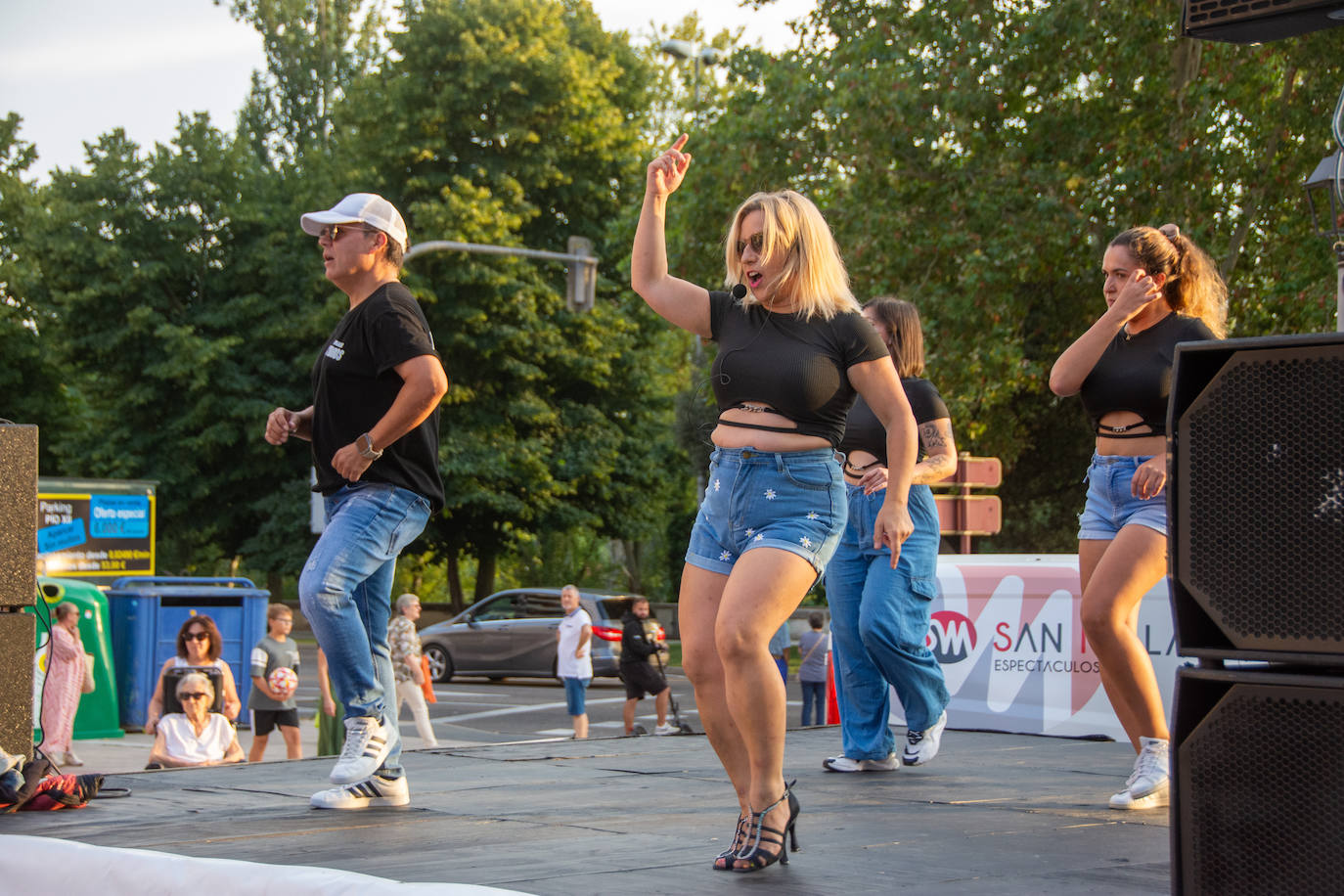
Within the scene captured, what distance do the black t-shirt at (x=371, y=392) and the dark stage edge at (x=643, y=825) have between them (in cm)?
107

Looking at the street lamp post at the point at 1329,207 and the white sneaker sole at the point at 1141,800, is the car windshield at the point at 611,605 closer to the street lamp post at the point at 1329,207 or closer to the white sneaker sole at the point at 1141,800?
the street lamp post at the point at 1329,207

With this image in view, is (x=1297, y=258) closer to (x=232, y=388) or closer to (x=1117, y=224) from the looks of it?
(x=1117, y=224)

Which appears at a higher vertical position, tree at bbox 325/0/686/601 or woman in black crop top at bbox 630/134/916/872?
tree at bbox 325/0/686/601

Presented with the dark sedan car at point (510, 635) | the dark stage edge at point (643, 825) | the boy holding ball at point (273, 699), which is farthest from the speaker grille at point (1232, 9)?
the dark sedan car at point (510, 635)

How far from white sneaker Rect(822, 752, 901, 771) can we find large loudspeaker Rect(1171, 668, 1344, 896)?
10.8ft

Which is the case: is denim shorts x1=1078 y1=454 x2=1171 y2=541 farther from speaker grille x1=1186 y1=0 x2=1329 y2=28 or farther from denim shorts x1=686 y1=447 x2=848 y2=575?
speaker grille x1=1186 y1=0 x2=1329 y2=28

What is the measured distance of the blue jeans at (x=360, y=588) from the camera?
4.55m

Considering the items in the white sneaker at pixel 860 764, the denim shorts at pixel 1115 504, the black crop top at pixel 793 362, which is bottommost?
the white sneaker at pixel 860 764

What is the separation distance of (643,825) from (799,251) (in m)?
1.73

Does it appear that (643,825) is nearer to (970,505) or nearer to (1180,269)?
(1180,269)

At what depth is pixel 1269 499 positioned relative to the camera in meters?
2.56

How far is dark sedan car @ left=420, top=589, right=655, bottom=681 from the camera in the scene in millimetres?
24250

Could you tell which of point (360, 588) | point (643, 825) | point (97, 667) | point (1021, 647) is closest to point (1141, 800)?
point (643, 825)

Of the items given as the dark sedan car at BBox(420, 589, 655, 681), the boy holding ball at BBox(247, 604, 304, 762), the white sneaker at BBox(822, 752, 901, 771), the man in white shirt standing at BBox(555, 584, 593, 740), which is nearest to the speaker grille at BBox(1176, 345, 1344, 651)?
the white sneaker at BBox(822, 752, 901, 771)
